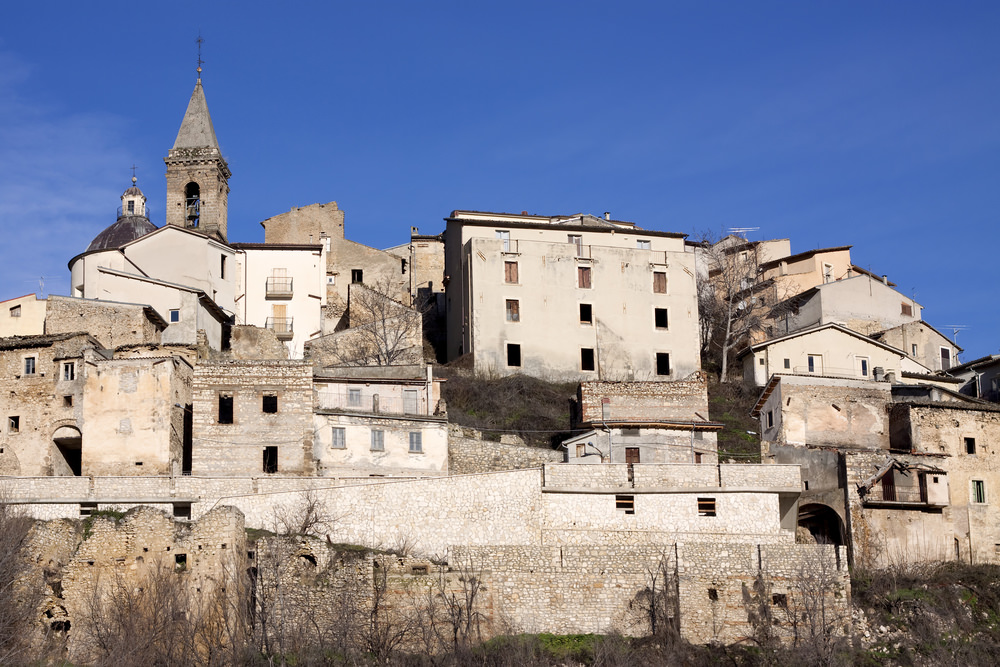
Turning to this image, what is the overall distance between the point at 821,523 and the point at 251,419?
68.4 ft

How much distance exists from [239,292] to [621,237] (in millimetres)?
19655

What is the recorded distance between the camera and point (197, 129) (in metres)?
80.3

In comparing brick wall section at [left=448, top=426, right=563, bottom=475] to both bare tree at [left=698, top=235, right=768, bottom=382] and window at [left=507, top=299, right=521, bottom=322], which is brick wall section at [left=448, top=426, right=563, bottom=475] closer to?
window at [left=507, top=299, right=521, bottom=322]

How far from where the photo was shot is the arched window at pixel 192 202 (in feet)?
254

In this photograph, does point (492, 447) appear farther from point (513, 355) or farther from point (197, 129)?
point (197, 129)

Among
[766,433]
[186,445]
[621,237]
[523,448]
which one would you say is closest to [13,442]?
[186,445]

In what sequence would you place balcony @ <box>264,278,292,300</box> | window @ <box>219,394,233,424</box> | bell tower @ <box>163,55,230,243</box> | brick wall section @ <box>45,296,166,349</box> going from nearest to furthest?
window @ <box>219,394,233,424</box>
brick wall section @ <box>45,296,166,349</box>
balcony @ <box>264,278,292,300</box>
bell tower @ <box>163,55,230,243</box>

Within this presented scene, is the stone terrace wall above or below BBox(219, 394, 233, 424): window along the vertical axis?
below

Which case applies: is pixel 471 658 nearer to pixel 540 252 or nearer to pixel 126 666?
pixel 126 666

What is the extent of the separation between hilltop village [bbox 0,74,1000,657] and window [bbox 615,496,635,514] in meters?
0.07

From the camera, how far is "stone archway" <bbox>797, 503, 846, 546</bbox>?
50.3 metres

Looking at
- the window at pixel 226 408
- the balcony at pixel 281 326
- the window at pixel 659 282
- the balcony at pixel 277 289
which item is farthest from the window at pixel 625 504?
the balcony at pixel 277 289

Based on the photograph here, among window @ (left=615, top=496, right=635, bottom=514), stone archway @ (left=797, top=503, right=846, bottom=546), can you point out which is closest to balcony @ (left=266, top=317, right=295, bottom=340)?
window @ (left=615, top=496, right=635, bottom=514)

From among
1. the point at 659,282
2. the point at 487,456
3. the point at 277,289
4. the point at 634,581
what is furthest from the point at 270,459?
the point at 659,282
